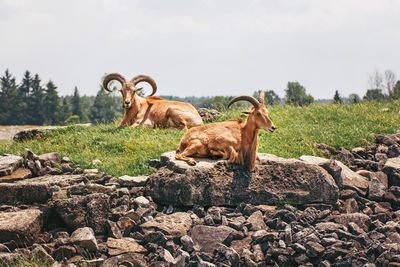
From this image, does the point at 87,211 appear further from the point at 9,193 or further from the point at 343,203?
the point at 343,203

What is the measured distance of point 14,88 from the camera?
2963 inches

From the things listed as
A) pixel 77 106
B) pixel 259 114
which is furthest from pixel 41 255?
pixel 77 106

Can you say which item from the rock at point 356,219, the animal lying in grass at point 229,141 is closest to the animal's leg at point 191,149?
the animal lying in grass at point 229,141

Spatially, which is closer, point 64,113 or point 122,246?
point 122,246

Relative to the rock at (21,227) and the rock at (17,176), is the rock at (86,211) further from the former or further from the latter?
the rock at (17,176)

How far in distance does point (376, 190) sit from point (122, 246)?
599 cm

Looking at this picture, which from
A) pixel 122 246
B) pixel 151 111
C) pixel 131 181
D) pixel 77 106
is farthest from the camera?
pixel 77 106

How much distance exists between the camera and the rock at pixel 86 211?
715 centimetres

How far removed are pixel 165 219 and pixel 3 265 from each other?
271 centimetres

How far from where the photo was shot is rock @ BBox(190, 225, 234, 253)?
22.1 ft

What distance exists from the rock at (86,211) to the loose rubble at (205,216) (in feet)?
0.06

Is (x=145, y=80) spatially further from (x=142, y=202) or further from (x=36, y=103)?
(x=36, y=103)

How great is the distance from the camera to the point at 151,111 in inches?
602

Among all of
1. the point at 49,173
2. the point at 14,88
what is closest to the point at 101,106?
the point at 14,88
